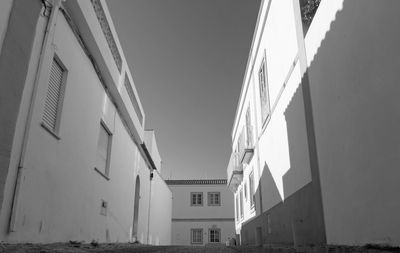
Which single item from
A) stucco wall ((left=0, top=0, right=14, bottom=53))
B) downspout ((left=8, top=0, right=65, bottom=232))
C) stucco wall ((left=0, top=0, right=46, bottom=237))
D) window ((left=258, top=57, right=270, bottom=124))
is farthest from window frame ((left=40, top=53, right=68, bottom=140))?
window ((left=258, top=57, right=270, bottom=124))

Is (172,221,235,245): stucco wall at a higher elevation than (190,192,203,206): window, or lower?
lower

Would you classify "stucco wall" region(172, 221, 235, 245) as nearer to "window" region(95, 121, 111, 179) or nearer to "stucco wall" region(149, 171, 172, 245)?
"stucco wall" region(149, 171, 172, 245)

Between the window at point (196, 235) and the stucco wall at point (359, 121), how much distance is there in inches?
1148

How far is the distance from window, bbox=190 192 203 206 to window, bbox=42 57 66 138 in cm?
2812

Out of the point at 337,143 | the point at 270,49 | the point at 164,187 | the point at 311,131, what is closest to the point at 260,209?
the point at 270,49

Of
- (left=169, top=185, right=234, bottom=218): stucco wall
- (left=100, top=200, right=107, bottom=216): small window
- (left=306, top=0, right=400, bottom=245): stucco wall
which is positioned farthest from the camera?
(left=169, top=185, right=234, bottom=218): stucco wall

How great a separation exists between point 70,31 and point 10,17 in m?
2.46

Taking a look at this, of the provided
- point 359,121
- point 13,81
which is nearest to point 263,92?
point 359,121

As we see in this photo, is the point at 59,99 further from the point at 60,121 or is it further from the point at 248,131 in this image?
the point at 248,131

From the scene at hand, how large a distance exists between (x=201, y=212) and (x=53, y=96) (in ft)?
93.2

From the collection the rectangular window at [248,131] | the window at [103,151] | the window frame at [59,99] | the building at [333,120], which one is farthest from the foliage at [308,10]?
the rectangular window at [248,131]

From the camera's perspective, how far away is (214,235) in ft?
109

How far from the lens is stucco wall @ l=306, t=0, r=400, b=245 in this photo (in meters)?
3.47

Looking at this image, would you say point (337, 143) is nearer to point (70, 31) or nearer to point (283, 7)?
point (283, 7)
